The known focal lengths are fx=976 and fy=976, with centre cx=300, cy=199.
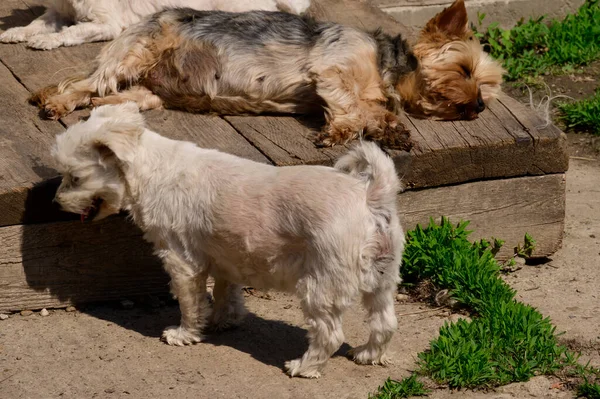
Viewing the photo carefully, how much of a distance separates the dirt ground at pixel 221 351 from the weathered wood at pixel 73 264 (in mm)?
110

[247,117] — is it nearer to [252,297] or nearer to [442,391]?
[252,297]

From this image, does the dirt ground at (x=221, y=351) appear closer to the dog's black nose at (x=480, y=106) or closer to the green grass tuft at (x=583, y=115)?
the dog's black nose at (x=480, y=106)

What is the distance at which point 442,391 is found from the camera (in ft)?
16.3

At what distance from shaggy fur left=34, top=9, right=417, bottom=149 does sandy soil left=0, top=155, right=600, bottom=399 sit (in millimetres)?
1341

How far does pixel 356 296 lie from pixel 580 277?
229 centimetres

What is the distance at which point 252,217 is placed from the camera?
4.75m

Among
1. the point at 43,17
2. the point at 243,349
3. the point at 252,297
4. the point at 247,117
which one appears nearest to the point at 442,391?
the point at 243,349

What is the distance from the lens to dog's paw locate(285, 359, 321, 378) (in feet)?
16.1

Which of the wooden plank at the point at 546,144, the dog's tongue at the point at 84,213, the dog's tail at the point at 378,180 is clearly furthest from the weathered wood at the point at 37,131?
the wooden plank at the point at 546,144

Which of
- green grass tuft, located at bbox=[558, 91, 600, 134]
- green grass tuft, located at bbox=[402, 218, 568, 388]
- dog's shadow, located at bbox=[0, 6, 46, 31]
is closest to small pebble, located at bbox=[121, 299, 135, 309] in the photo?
green grass tuft, located at bbox=[402, 218, 568, 388]

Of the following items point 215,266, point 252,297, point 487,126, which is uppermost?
point 487,126

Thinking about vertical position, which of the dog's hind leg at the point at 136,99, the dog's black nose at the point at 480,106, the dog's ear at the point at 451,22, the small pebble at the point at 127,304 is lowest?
the small pebble at the point at 127,304

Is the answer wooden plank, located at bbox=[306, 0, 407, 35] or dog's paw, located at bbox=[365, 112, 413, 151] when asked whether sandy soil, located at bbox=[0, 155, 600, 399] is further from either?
wooden plank, located at bbox=[306, 0, 407, 35]

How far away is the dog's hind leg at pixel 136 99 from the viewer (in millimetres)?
6367
